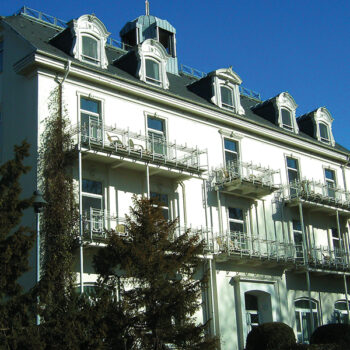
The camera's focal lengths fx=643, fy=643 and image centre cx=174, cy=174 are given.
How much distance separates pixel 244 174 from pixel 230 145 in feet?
4.82

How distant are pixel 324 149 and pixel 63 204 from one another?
16804 mm

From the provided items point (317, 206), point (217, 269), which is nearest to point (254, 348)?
point (217, 269)

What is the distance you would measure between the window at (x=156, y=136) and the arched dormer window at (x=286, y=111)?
26.6 ft

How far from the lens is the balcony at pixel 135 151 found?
71.3 feet

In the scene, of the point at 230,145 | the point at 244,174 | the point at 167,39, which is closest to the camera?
the point at 244,174

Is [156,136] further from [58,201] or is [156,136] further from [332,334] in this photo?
[332,334]

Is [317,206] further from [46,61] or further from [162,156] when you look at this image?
[46,61]

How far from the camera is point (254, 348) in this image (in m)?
22.1

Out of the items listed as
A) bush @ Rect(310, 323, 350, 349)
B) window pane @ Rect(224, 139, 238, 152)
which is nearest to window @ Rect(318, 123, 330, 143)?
window pane @ Rect(224, 139, 238, 152)

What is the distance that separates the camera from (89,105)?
23.4m

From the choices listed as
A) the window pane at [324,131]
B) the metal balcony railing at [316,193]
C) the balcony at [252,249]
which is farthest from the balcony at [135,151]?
the window pane at [324,131]

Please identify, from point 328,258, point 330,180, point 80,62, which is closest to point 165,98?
point 80,62

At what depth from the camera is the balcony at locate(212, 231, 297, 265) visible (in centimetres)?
2461

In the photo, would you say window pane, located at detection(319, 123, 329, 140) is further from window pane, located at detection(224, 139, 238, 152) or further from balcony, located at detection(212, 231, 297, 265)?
balcony, located at detection(212, 231, 297, 265)
